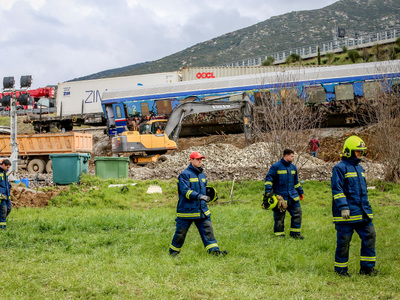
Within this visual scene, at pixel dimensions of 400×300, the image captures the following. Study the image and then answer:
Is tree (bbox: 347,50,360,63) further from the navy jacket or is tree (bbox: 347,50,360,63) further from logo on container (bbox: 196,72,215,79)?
the navy jacket

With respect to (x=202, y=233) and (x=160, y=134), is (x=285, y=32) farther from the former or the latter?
(x=202, y=233)

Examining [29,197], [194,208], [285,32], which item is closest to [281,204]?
[194,208]

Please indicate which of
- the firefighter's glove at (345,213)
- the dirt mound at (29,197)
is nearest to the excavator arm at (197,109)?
the dirt mound at (29,197)

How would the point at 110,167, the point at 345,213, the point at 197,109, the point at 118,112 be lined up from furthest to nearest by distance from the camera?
1. the point at 118,112
2. the point at 197,109
3. the point at 110,167
4. the point at 345,213

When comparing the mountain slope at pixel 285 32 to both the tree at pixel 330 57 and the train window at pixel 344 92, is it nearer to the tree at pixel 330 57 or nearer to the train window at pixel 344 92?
the tree at pixel 330 57

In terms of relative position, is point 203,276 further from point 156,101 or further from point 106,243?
point 156,101

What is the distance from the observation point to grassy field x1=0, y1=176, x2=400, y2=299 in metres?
5.70

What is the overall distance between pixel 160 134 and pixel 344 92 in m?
11.0

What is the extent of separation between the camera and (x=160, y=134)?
23750 mm

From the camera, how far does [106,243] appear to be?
345 inches

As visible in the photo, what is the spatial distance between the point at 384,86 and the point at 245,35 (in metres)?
153

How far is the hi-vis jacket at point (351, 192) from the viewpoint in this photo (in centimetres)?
638

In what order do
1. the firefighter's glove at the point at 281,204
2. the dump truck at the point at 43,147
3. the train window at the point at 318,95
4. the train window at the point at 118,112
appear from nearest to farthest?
the firefighter's glove at the point at 281,204 → the dump truck at the point at 43,147 → the train window at the point at 318,95 → the train window at the point at 118,112

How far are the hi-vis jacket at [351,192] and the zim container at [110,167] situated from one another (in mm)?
12831
